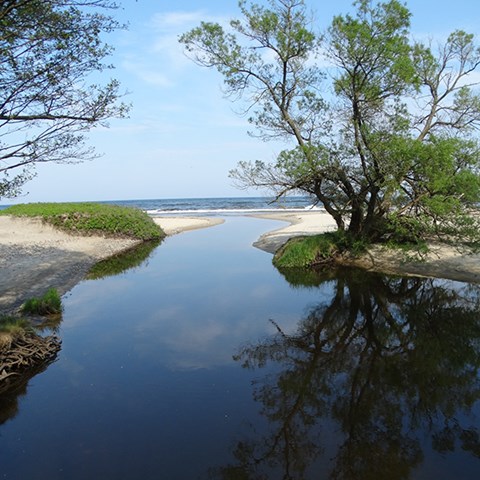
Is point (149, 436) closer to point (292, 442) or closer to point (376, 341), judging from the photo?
point (292, 442)

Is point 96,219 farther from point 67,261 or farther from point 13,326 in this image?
point 13,326

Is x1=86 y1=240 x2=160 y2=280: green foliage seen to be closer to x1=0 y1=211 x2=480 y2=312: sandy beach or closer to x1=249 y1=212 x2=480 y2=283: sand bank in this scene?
x1=0 y1=211 x2=480 y2=312: sandy beach

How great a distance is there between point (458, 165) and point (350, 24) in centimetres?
584

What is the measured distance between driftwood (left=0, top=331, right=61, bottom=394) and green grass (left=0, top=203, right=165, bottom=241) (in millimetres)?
17829

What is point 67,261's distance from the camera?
17.9 meters

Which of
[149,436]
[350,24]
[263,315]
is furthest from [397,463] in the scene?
[350,24]

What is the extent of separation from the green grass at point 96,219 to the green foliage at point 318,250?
12372mm

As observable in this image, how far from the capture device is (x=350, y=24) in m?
14.0

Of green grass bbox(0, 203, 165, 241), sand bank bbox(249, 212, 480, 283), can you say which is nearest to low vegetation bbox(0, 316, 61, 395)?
sand bank bbox(249, 212, 480, 283)

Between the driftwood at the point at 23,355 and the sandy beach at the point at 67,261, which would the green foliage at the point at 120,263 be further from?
the driftwood at the point at 23,355

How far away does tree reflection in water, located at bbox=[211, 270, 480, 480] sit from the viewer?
5074 mm

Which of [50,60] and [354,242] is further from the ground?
[50,60]

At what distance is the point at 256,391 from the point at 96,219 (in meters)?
21.3

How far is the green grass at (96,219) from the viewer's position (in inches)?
1011
